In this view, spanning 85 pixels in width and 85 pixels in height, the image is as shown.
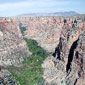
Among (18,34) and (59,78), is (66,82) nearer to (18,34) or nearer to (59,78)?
(59,78)

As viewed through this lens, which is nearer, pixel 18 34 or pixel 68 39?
pixel 68 39

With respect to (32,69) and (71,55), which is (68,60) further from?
(32,69)

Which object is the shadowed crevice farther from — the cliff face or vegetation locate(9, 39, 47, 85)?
vegetation locate(9, 39, 47, 85)

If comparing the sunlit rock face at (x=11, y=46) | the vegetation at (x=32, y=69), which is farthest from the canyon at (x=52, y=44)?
the vegetation at (x=32, y=69)

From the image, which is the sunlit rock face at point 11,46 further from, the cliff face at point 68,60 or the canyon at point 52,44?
the cliff face at point 68,60

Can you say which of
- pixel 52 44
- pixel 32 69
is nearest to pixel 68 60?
pixel 32 69

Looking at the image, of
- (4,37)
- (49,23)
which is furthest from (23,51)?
(49,23)

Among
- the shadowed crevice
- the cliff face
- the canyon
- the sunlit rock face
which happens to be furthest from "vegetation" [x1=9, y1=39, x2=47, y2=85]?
the shadowed crevice
